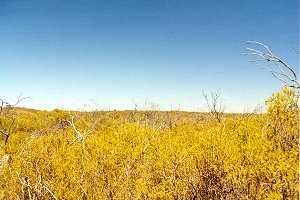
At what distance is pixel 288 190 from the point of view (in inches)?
217

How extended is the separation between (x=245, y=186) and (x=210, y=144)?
121cm

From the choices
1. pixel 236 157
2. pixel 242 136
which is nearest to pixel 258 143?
pixel 236 157

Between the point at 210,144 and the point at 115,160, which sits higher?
the point at 210,144

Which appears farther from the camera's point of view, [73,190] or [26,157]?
[26,157]

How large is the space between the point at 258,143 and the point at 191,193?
211cm

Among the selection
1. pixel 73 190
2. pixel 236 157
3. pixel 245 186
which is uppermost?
pixel 236 157

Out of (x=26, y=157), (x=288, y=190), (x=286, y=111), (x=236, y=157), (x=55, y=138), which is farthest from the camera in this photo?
(x=55, y=138)

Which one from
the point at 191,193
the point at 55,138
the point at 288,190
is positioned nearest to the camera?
the point at 288,190

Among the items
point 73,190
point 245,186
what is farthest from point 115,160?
point 245,186

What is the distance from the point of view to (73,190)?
25.6 ft

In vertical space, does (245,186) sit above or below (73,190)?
above

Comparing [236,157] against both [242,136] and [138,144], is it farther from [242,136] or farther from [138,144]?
[138,144]

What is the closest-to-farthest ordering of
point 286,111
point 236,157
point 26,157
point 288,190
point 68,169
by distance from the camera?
point 288,190
point 286,111
point 236,157
point 68,169
point 26,157

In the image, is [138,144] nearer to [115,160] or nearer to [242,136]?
[115,160]
